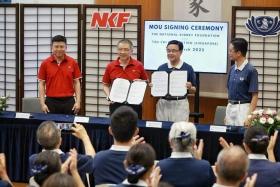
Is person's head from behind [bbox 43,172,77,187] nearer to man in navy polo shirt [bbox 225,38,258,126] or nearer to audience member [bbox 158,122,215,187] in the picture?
audience member [bbox 158,122,215,187]

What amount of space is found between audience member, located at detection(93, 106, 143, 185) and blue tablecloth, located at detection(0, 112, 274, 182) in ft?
6.41

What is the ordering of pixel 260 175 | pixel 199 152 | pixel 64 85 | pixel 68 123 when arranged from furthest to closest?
pixel 64 85
pixel 68 123
pixel 199 152
pixel 260 175

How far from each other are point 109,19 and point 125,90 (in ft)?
7.57

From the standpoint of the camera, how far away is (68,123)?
6.36 metres

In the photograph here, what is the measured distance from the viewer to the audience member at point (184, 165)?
13.1ft

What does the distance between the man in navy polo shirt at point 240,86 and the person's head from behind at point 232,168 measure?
3543 mm

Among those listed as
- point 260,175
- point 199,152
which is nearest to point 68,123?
point 199,152

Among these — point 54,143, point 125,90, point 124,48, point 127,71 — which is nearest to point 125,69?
point 127,71

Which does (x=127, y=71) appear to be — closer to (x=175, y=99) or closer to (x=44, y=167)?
(x=175, y=99)

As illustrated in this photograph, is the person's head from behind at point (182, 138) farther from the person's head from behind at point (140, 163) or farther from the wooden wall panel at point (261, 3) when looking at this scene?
the wooden wall panel at point (261, 3)

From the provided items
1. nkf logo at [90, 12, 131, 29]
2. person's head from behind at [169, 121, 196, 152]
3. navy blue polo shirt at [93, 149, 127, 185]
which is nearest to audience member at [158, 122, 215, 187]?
person's head from behind at [169, 121, 196, 152]

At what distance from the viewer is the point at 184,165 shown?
4020 mm

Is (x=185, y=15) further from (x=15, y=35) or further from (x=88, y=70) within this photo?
(x=15, y=35)

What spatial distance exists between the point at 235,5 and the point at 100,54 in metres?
2.09
